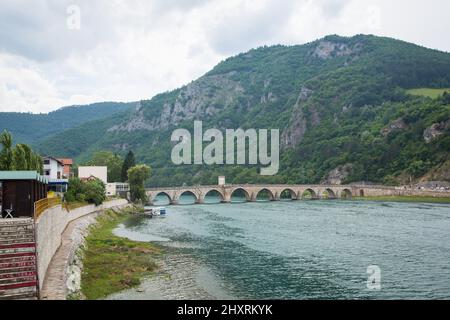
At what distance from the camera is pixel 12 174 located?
26516 millimetres

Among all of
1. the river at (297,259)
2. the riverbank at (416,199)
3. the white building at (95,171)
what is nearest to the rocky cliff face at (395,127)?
the riverbank at (416,199)

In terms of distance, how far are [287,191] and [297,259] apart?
111271 mm

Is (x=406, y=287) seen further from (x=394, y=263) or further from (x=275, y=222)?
(x=275, y=222)

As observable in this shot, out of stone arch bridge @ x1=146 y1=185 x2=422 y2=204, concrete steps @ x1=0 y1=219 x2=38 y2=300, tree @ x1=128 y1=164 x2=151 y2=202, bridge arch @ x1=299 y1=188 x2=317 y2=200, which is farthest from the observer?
bridge arch @ x1=299 y1=188 x2=317 y2=200

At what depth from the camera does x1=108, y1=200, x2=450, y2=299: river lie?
2750 cm

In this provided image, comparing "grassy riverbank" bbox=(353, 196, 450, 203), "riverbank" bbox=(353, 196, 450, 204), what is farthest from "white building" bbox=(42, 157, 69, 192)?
"grassy riverbank" bbox=(353, 196, 450, 203)

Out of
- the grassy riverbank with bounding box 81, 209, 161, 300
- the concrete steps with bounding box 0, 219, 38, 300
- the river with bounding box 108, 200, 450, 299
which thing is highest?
the concrete steps with bounding box 0, 219, 38, 300

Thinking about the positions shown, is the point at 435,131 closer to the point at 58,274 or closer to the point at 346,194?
the point at 346,194

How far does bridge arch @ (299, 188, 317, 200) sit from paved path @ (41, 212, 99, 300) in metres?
112

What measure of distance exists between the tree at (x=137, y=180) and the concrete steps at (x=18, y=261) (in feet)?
240

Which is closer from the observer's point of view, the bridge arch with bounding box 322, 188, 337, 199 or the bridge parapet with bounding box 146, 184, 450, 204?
the bridge parapet with bounding box 146, 184, 450, 204

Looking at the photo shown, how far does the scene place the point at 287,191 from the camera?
486ft

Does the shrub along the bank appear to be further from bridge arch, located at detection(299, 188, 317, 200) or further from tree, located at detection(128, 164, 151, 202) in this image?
bridge arch, located at detection(299, 188, 317, 200)
